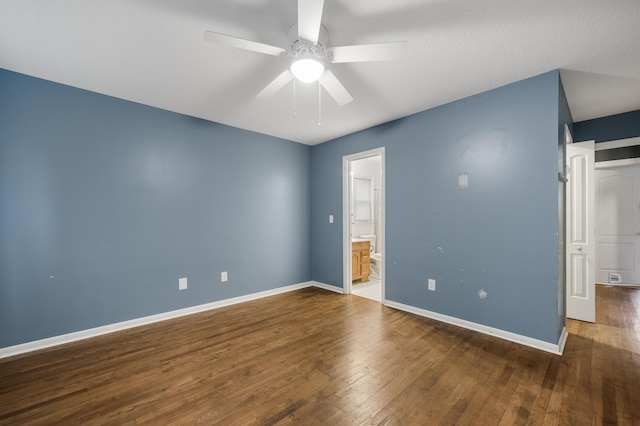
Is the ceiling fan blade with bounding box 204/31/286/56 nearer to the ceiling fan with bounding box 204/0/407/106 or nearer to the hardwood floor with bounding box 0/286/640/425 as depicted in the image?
the ceiling fan with bounding box 204/0/407/106

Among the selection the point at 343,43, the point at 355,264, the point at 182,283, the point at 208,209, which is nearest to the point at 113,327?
the point at 182,283

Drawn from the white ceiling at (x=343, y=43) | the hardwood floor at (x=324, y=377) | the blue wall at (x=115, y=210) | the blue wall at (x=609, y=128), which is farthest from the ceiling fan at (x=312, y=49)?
the blue wall at (x=609, y=128)

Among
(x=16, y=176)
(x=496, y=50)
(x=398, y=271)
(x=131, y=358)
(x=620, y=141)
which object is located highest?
(x=496, y=50)

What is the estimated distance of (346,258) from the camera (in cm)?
427

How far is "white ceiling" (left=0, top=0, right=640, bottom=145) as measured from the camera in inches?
65.2

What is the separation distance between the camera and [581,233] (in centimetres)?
305

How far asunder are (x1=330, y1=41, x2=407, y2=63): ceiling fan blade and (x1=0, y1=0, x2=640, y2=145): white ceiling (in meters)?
0.23

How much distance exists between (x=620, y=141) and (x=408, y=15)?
11.8 feet

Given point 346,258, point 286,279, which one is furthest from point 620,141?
point 286,279

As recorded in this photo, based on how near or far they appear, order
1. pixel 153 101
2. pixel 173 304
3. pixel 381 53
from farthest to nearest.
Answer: pixel 173 304
pixel 153 101
pixel 381 53

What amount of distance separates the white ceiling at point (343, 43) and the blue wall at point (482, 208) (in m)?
0.30

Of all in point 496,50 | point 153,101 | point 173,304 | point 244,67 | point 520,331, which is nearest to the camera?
point 496,50

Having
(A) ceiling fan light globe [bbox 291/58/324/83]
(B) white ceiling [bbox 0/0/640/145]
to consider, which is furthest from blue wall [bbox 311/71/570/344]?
(A) ceiling fan light globe [bbox 291/58/324/83]

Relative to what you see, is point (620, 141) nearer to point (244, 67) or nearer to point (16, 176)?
point (244, 67)
